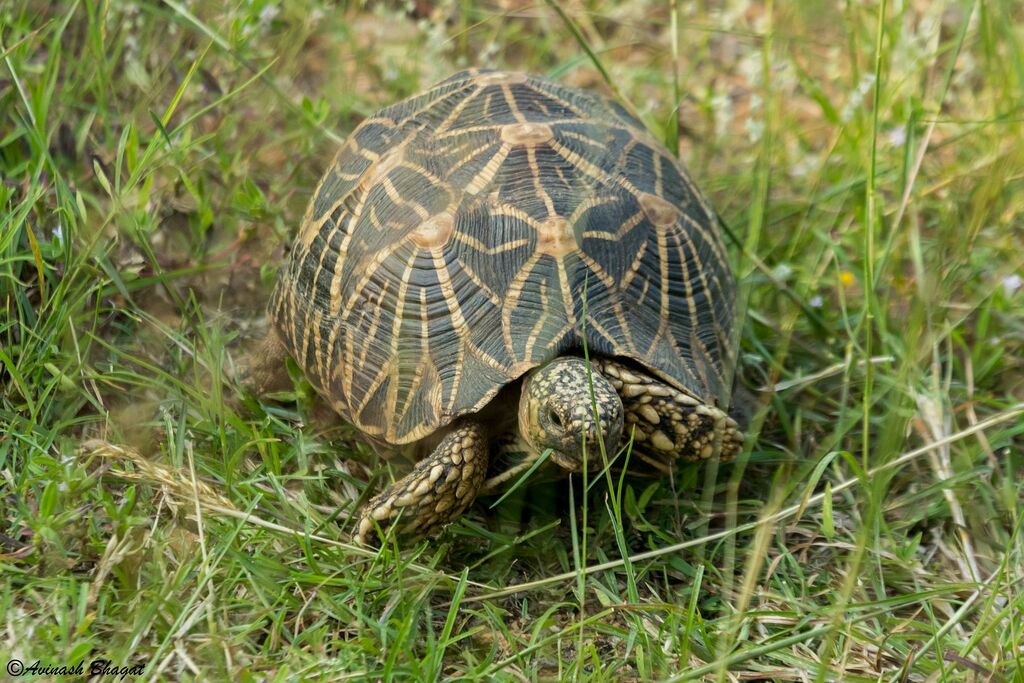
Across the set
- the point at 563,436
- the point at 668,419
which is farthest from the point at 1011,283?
the point at 563,436

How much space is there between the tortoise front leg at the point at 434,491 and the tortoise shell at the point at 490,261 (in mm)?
85

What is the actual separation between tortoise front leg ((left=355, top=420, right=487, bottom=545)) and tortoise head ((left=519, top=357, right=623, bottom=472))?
0.54 ft

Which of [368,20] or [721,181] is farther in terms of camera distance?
[368,20]

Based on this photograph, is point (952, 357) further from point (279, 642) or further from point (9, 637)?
point (9, 637)

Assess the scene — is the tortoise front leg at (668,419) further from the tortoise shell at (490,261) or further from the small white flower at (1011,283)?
the small white flower at (1011,283)

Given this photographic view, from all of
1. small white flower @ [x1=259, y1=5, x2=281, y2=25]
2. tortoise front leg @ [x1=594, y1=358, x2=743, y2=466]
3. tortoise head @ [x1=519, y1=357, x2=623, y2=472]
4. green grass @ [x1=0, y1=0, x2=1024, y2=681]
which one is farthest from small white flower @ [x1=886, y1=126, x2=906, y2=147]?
small white flower @ [x1=259, y1=5, x2=281, y2=25]

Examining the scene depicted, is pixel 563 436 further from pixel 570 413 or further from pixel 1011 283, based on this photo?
pixel 1011 283

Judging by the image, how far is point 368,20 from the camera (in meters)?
4.76

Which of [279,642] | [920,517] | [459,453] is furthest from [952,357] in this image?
[279,642]

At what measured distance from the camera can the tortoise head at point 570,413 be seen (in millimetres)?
2309

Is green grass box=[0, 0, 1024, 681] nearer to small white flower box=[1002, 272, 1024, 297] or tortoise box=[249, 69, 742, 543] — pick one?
small white flower box=[1002, 272, 1024, 297]

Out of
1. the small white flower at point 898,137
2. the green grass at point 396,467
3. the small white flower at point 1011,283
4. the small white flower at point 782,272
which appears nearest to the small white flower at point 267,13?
the green grass at point 396,467

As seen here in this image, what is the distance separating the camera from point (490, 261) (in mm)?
2537

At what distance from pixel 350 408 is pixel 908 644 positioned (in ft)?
5.33
